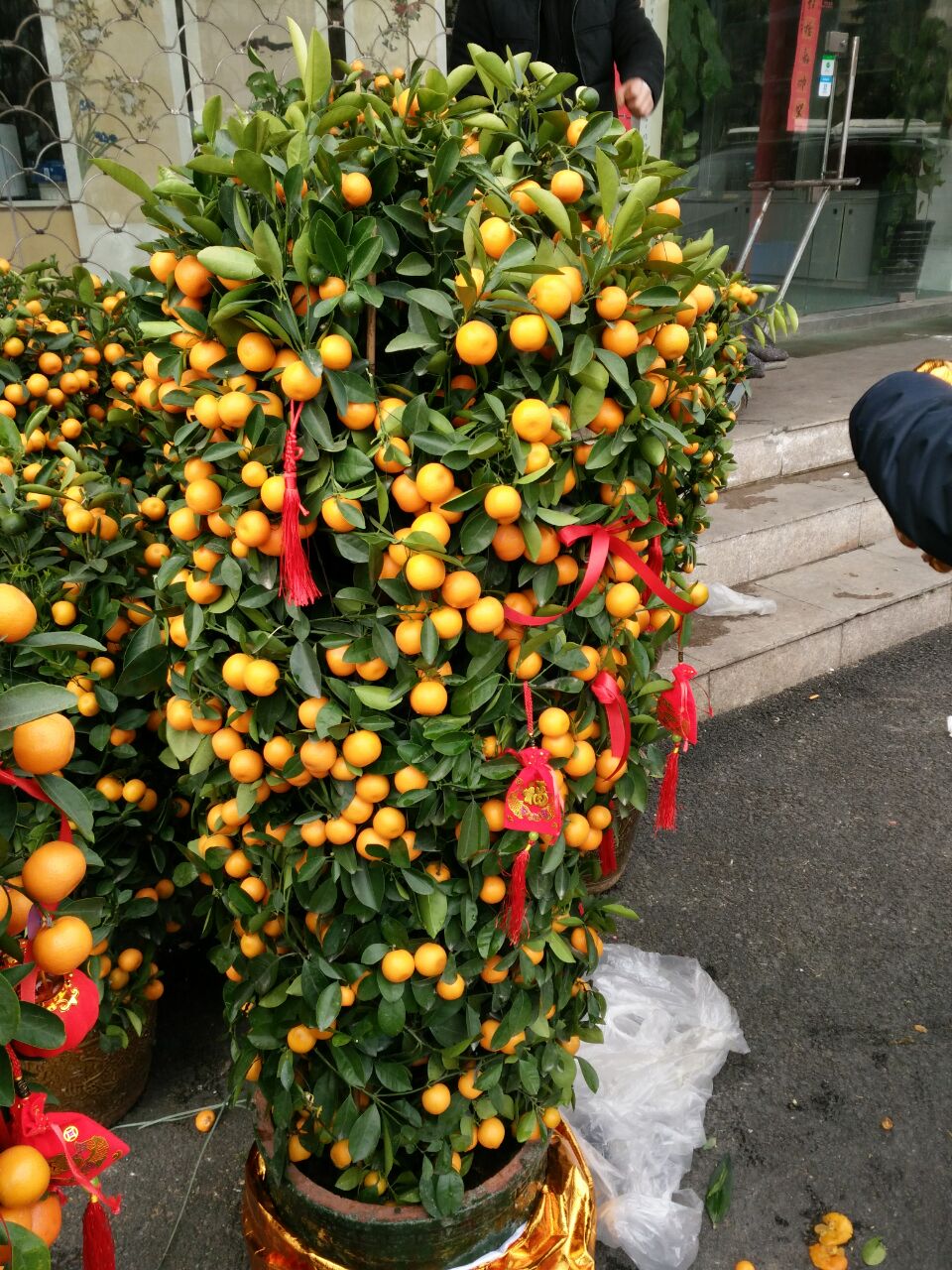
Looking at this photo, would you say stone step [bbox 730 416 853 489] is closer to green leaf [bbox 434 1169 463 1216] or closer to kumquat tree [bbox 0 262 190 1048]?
kumquat tree [bbox 0 262 190 1048]

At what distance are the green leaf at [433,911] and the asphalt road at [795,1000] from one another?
3.31 ft

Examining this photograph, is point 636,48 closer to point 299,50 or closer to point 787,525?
point 787,525

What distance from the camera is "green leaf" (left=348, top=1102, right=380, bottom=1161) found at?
4.74 ft

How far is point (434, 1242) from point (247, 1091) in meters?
0.40

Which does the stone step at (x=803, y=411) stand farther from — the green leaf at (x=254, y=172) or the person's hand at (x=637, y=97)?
the green leaf at (x=254, y=172)

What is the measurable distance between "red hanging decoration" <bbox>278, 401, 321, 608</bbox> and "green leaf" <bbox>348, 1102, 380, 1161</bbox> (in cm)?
78

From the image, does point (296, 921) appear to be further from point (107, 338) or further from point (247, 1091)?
point (107, 338)

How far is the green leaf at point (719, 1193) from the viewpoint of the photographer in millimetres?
1975

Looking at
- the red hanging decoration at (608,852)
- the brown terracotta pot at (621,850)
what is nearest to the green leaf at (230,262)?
the red hanging decoration at (608,852)

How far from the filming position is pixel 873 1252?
189 centimetres

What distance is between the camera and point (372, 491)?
122 cm

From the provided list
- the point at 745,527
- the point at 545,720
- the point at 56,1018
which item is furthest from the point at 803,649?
the point at 56,1018

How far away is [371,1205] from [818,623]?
3.08m

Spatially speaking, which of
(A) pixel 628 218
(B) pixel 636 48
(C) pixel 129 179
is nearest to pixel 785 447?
(B) pixel 636 48
